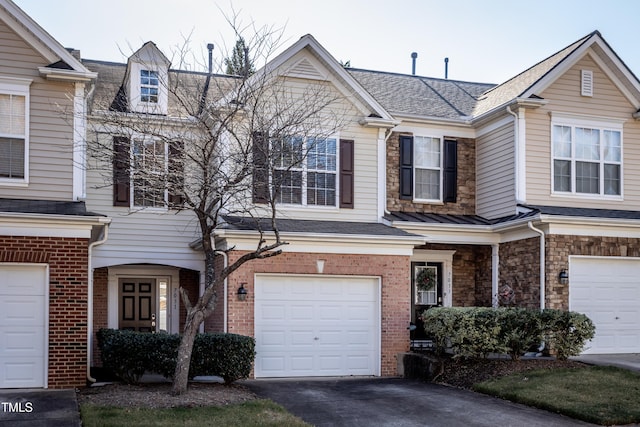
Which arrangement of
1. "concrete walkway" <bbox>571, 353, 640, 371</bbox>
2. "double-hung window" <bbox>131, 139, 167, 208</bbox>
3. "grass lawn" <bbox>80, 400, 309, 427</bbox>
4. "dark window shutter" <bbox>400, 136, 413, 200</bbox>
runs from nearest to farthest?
"grass lawn" <bbox>80, 400, 309, 427</bbox> < "double-hung window" <bbox>131, 139, 167, 208</bbox> < "concrete walkway" <bbox>571, 353, 640, 371</bbox> < "dark window shutter" <bbox>400, 136, 413, 200</bbox>

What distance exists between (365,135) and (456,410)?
7917mm

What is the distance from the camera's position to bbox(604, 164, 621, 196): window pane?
61.9ft

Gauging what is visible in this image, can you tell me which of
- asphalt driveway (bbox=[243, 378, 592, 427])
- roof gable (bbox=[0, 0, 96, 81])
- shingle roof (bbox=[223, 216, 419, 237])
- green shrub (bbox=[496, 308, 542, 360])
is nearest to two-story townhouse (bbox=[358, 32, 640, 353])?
shingle roof (bbox=[223, 216, 419, 237])

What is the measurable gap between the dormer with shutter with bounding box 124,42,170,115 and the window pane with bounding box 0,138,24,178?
312 centimetres

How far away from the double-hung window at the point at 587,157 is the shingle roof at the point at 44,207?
1119cm

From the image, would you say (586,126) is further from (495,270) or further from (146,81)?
(146,81)

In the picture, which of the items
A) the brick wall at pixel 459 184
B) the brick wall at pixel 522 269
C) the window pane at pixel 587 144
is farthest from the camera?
the brick wall at pixel 459 184

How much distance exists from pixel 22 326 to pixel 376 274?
7.34m

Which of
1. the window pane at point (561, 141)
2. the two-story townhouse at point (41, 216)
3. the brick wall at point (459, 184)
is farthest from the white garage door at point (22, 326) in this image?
the window pane at point (561, 141)

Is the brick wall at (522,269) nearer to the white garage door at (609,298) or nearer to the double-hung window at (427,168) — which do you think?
the white garage door at (609,298)

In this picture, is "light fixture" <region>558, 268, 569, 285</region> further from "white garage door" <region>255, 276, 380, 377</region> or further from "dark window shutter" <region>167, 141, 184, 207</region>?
"dark window shutter" <region>167, 141, 184, 207</region>

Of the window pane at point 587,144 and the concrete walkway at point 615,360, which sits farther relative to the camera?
the window pane at point 587,144

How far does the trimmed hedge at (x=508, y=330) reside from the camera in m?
14.8

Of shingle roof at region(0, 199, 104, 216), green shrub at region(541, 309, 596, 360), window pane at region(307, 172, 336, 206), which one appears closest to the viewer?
shingle roof at region(0, 199, 104, 216)
